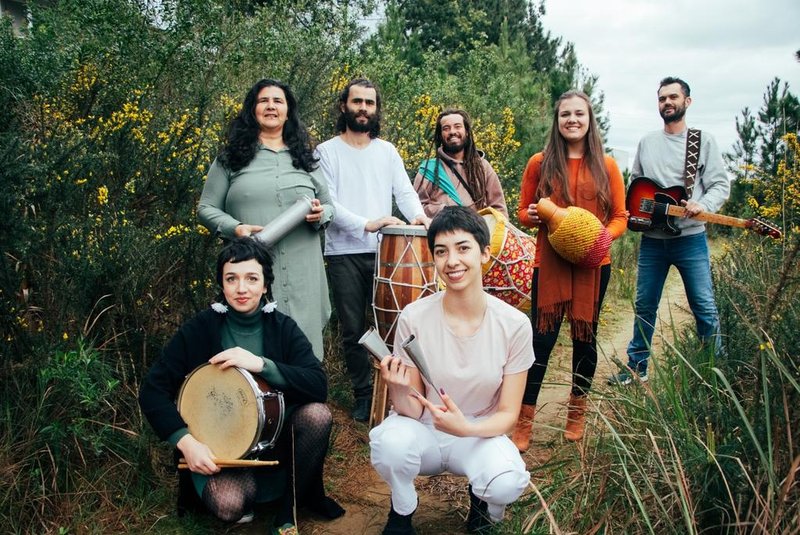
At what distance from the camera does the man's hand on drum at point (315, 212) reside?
11.0ft

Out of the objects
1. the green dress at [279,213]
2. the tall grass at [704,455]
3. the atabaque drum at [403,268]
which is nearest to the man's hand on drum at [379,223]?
the atabaque drum at [403,268]

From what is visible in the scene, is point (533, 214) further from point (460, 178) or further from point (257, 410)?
point (257, 410)


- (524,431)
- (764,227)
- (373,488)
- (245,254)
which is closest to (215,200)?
(245,254)

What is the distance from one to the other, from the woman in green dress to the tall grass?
4.90 feet

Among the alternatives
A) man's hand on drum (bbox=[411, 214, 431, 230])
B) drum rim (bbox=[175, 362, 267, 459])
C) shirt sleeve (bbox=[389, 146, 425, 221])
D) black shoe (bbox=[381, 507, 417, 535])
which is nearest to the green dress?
man's hand on drum (bbox=[411, 214, 431, 230])

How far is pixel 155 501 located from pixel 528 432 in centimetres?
192

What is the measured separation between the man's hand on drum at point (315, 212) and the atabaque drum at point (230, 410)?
93 centimetres

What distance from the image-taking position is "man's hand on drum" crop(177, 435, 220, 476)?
8.46 ft

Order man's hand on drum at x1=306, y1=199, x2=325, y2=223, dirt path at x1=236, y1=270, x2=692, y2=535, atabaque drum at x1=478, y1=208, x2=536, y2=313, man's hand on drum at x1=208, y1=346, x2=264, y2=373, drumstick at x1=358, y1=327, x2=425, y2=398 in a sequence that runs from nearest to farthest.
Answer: drumstick at x1=358, y1=327, x2=425, y2=398 → man's hand on drum at x1=208, y1=346, x2=264, y2=373 → dirt path at x1=236, y1=270, x2=692, y2=535 → man's hand on drum at x1=306, y1=199, x2=325, y2=223 → atabaque drum at x1=478, y1=208, x2=536, y2=313

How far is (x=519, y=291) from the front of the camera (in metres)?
4.07

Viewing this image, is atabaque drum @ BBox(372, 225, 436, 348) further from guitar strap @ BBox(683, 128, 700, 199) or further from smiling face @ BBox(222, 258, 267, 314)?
guitar strap @ BBox(683, 128, 700, 199)

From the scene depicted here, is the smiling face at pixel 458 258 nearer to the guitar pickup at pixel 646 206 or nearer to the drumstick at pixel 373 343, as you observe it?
the drumstick at pixel 373 343

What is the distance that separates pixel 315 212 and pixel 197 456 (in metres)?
1.31

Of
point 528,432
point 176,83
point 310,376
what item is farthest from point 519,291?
point 176,83
